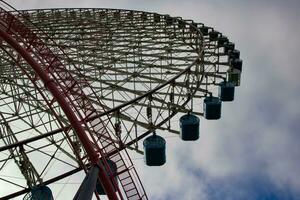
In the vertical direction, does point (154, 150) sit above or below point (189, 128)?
below

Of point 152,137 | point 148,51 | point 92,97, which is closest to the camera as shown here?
point 152,137

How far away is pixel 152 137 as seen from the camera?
19.2 meters

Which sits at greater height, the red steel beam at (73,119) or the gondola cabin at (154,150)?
the red steel beam at (73,119)

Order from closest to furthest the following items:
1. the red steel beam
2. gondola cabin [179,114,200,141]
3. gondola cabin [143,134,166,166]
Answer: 1. the red steel beam
2. gondola cabin [143,134,166,166]
3. gondola cabin [179,114,200,141]

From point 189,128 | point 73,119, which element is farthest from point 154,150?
point 73,119

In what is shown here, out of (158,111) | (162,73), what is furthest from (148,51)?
(158,111)

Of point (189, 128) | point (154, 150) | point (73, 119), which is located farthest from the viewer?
point (189, 128)

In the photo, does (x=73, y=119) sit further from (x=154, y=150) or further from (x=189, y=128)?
(x=189, y=128)

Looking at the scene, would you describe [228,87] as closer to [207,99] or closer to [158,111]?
[207,99]

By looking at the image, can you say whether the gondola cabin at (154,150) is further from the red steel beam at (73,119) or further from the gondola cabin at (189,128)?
the red steel beam at (73,119)

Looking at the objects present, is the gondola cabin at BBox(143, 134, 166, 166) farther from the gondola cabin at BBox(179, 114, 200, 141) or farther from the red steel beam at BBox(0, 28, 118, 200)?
the red steel beam at BBox(0, 28, 118, 200)

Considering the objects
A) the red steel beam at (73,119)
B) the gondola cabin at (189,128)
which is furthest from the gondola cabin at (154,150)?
the red steel beam at (73,119)

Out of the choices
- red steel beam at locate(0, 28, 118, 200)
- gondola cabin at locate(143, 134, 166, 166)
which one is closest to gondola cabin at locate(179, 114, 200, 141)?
gondola cabin at locate(143, 134, 166, 166)

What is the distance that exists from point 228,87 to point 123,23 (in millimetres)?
18754
